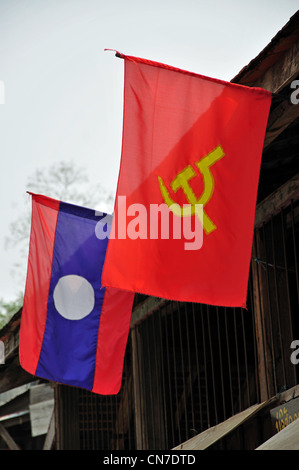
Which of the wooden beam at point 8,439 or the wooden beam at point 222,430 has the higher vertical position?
the wooden beam at point 222,430

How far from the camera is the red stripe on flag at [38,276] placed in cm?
809

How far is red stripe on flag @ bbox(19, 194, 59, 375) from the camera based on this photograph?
26.5 ft

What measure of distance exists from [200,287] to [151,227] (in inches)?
23.3

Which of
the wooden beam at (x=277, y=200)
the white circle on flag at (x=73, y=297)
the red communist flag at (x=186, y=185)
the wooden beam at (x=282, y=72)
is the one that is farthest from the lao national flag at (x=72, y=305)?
the wooden beam at (x=282, y=72)

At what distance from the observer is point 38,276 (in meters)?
8.23

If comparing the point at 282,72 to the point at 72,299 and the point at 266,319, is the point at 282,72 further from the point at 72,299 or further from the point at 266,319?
the point at 72,299

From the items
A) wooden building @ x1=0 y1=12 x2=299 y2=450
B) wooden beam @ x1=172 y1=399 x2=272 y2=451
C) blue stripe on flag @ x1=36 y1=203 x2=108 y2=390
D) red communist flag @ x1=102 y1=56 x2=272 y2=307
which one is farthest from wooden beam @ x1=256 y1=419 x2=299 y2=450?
blue stripe on flag @ x1=36 y1=203 x2=108 y2=390

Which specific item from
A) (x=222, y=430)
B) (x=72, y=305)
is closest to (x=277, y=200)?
(x=222, y=430)

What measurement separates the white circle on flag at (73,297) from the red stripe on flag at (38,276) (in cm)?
16

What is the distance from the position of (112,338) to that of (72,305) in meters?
0.63

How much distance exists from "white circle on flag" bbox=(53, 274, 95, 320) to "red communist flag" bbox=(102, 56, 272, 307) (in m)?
2.49

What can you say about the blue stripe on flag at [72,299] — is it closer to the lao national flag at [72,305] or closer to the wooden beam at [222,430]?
the lao national flag at [72,305]
